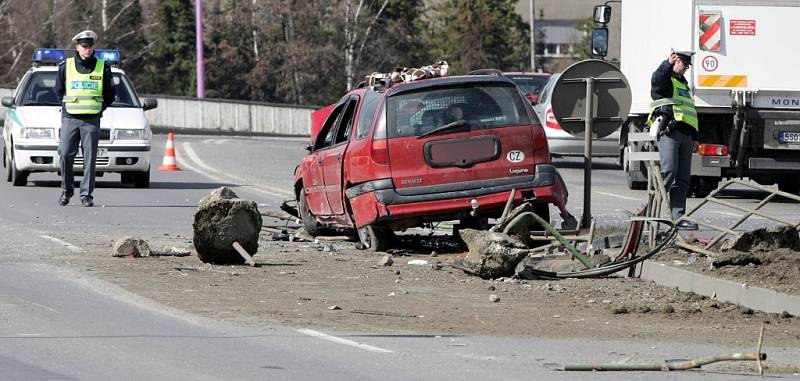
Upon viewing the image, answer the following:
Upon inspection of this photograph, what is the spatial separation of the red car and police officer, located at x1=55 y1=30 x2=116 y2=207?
5899 millimetres

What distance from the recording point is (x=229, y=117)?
186 ft

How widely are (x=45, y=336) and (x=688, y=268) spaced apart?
4.83 metres

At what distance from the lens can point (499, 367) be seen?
794cm

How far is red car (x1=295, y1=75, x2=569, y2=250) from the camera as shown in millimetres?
13047

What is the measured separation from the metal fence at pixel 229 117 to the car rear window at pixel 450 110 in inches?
1695

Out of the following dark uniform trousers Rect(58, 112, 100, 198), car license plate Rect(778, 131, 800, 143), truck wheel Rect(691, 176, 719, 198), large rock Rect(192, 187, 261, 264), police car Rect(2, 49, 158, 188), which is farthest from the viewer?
truck wheel Rect(691, 176, 719, 198)

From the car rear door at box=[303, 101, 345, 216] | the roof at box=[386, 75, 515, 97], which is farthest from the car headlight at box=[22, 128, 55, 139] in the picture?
the roof at box=[386, 75, 515, 97]

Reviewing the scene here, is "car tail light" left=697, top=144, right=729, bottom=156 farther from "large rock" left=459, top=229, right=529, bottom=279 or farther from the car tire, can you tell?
"large rock" left=459, top=229, right=529, bottom=279

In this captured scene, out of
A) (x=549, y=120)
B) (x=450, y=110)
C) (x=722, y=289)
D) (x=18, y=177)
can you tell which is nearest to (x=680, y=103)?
(x=450, y=110)

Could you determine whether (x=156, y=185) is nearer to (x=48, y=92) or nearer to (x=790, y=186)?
(x=48, y=92)

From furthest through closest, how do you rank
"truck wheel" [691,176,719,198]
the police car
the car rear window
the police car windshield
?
the police car windshield → "truck wheel" [691,176,719,198] → the police car → the car rear window

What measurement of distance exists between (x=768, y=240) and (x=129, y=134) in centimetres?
1202

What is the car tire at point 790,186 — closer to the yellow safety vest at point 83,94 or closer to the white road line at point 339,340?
the yellow safety vest at point 83,94

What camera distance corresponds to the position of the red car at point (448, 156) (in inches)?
514
